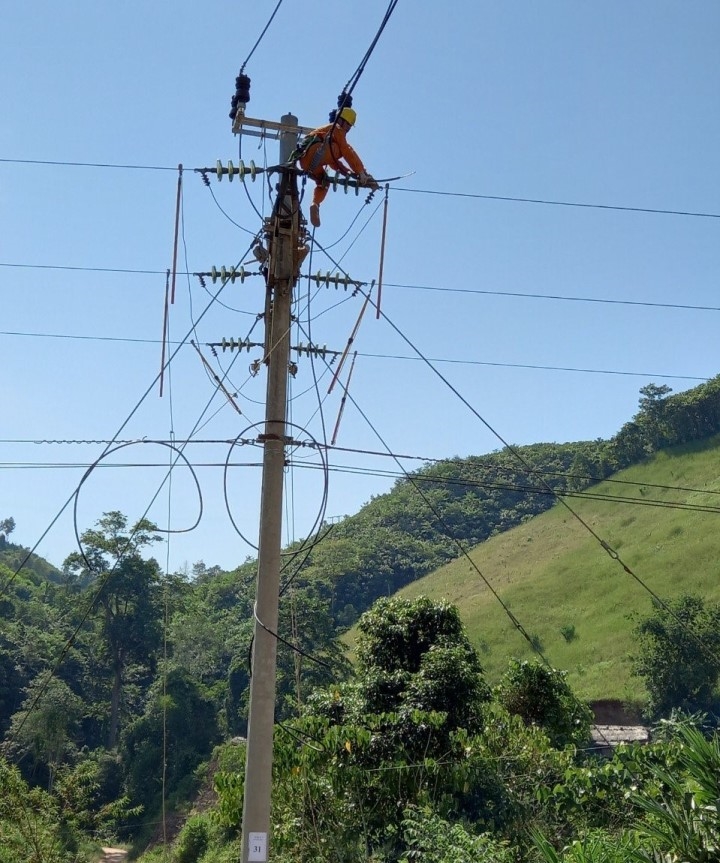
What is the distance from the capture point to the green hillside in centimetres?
5466

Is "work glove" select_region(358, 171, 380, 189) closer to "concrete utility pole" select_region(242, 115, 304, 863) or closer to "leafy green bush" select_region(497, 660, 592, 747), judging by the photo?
"concrete utility pole" select_region(242, 115, 304, 863)

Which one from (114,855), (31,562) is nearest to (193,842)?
(114,855)

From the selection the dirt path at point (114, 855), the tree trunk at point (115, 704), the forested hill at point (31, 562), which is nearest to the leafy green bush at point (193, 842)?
the dirt path at point (114, 855)

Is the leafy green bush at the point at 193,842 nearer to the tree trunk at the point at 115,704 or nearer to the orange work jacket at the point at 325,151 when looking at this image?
the tree trunk at the point at 115,704

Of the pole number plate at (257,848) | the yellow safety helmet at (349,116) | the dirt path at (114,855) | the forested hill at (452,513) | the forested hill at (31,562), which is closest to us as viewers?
the pole number plate at (257,848)

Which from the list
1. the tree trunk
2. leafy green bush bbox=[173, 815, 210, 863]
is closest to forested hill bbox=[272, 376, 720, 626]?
the tree trunk

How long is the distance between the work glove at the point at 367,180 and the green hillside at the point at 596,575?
33949mm

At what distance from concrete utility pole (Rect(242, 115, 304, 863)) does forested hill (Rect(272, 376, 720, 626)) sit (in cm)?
6259

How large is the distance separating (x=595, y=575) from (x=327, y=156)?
63.2 metres

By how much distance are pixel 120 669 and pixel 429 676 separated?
47.7 m

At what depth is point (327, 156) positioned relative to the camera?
9234 millimetres

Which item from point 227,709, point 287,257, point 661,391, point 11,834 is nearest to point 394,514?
point 661,391

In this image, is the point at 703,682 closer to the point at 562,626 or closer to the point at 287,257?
the point at 562,626

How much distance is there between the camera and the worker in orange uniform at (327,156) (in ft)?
29.4
